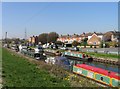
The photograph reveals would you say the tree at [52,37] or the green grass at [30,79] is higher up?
the tree at [52,37]

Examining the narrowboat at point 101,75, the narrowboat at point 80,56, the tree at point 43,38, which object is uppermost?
the tree at point 43,38

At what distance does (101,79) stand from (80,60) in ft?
114

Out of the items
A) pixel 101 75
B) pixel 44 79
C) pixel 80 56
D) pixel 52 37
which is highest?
pixel 52 37

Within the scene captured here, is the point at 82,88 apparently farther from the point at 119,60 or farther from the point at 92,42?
the point at 92,42

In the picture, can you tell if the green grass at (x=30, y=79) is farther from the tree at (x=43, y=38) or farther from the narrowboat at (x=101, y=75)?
the tree at (x=43, y=38)

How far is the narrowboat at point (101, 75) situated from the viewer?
16081 millimetres

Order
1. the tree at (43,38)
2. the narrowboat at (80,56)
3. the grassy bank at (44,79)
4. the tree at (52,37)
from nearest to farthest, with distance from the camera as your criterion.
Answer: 1. the grassy bank at (44,79)
2. the narrowboat at (80,56)
3. the tree at (52,37)
4. the tree at (43,38)

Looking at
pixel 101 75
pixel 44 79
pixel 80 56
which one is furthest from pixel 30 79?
pixel 80 56

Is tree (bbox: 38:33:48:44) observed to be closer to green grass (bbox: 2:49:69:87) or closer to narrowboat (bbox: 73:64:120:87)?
narrowboat (bbox: 73:64:120:87)

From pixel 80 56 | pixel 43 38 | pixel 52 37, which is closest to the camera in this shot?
pixel 80 56

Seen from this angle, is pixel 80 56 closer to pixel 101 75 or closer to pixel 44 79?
pixel 101 75

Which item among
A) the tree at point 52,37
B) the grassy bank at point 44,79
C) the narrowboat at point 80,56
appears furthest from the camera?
the tree at point 52,37

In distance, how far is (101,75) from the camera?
1803 cm

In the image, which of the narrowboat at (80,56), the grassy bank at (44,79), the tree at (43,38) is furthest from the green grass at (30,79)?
the tree at (43,38)
